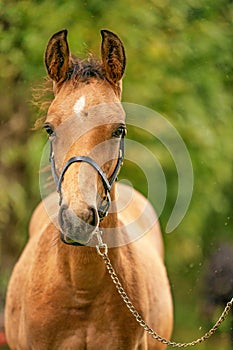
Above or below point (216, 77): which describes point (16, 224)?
below

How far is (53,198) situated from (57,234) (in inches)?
42.9

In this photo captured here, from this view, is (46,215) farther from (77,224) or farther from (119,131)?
(77,224)

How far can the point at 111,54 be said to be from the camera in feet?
13.6

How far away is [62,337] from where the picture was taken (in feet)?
14.0

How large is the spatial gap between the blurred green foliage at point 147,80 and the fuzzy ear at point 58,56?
294cm

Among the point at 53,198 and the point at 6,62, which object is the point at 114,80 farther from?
the point at 6,62

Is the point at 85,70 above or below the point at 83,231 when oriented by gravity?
above

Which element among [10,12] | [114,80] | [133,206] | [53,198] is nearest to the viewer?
[114,80]

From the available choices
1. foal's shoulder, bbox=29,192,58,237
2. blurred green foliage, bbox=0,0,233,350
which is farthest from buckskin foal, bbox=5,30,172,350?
blurred green foliage, bbox=0,0,233,350

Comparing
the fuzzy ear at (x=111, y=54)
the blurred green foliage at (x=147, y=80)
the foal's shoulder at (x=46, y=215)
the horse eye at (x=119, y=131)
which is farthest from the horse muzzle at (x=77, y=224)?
the blurred green foliage at (x=147, y=80)

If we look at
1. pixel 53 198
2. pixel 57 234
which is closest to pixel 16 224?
pixel 53 198

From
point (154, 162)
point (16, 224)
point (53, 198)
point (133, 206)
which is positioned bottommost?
point (16, 224)

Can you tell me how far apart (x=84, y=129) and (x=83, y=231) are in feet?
1.66

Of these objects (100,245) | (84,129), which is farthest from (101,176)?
(100,245)
